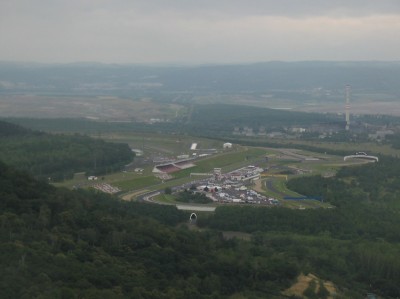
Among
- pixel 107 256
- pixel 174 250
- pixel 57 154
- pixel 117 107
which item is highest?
pixel 107 256

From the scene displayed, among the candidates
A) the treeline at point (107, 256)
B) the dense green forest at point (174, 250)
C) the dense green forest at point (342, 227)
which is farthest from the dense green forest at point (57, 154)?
the treeline at point (107, 256)

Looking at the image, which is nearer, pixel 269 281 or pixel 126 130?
pixel 269 281

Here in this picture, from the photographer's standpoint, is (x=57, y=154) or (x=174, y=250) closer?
(x=174, y=250)

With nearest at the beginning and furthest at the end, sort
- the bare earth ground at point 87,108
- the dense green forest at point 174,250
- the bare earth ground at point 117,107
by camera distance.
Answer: the dense green forest at point 174,250
the bare earth ground at point 87,108
the bare earth ground at point 117,107

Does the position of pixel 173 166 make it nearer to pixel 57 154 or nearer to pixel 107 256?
pixel 57 154

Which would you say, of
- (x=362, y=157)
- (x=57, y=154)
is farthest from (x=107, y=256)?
(x=362, y=157)

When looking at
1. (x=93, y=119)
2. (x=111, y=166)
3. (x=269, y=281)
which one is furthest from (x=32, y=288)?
(x=93, y=119)

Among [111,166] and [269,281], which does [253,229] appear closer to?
[269,281]

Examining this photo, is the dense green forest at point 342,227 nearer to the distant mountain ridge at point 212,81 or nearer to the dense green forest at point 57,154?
the dense green forest at point 57,154
